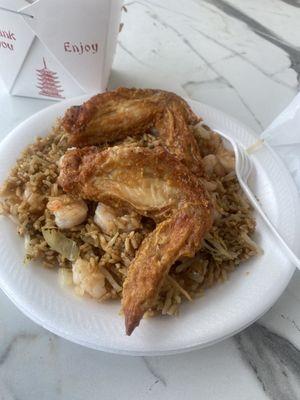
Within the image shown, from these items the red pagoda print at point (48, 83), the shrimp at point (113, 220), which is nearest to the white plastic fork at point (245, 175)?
the shrimp at point (113, 220)

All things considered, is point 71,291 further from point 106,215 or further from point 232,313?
point 232,313

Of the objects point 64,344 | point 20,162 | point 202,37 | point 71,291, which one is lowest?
point 64,344

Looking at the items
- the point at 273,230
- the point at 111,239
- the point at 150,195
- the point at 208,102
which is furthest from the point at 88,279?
the point at 208,102

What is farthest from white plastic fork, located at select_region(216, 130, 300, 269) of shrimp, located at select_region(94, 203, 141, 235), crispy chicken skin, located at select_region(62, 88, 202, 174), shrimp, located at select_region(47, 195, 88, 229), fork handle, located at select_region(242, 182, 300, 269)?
shrimp, located at select_region(47, 195, 88, 229)

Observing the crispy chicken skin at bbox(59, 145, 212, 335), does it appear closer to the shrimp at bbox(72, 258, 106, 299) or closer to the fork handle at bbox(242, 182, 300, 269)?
the shrimp at bbox(72, 258, 106, 299)

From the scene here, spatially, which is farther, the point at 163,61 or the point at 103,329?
the point at 163,61

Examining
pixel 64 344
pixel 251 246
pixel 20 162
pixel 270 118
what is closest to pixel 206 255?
pixel 251 246
